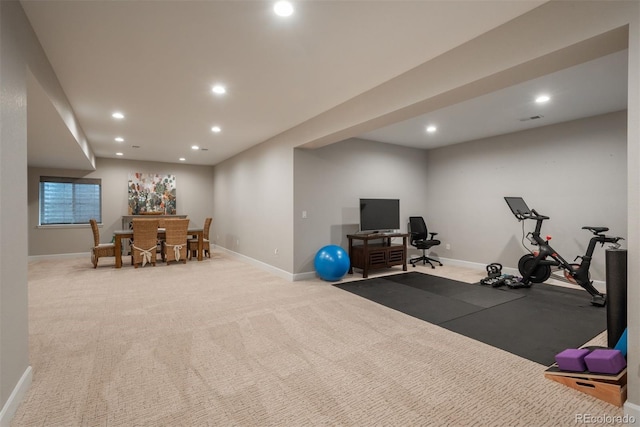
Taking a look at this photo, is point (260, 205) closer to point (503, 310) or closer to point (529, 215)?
point (503, 310)

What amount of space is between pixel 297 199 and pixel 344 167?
4.09ft

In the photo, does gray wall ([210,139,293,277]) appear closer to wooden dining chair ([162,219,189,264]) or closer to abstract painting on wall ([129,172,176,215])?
wooden dining chair ([162,219,189,264])

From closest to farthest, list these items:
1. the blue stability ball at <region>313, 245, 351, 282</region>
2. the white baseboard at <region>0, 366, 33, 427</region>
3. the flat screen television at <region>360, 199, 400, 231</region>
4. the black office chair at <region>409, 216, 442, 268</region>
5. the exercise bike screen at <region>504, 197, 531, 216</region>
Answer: the white baseboard at <region>0, 366, 33, 427</region>
the exercise bike screen at <region>504, 197, 531, 216</region>
the blue stability ball at <region>313, 245, 351, 282</region>
the flat screen television at <region>360, 199, 400, 231</region>
the black office chair at <region>409, 216, 442, 268</region>

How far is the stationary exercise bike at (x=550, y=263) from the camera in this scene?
3.95 meters

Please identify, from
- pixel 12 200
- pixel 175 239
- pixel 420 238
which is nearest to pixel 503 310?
pixel 420 238

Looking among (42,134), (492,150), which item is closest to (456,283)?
(492,150)

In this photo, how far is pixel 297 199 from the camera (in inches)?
200

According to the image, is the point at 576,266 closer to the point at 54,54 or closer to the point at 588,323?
the point at 588,323

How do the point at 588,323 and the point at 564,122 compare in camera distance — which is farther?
the point at 564,122

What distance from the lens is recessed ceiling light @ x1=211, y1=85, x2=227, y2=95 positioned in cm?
344

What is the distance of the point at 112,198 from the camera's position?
8.10m

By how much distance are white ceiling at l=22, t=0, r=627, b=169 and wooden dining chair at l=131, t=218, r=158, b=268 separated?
6.34 ft

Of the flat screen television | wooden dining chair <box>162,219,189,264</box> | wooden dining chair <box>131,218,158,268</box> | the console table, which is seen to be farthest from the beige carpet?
wooden dining chair <box>162,219,189,264</box>

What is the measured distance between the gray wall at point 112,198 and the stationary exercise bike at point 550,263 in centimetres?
803
